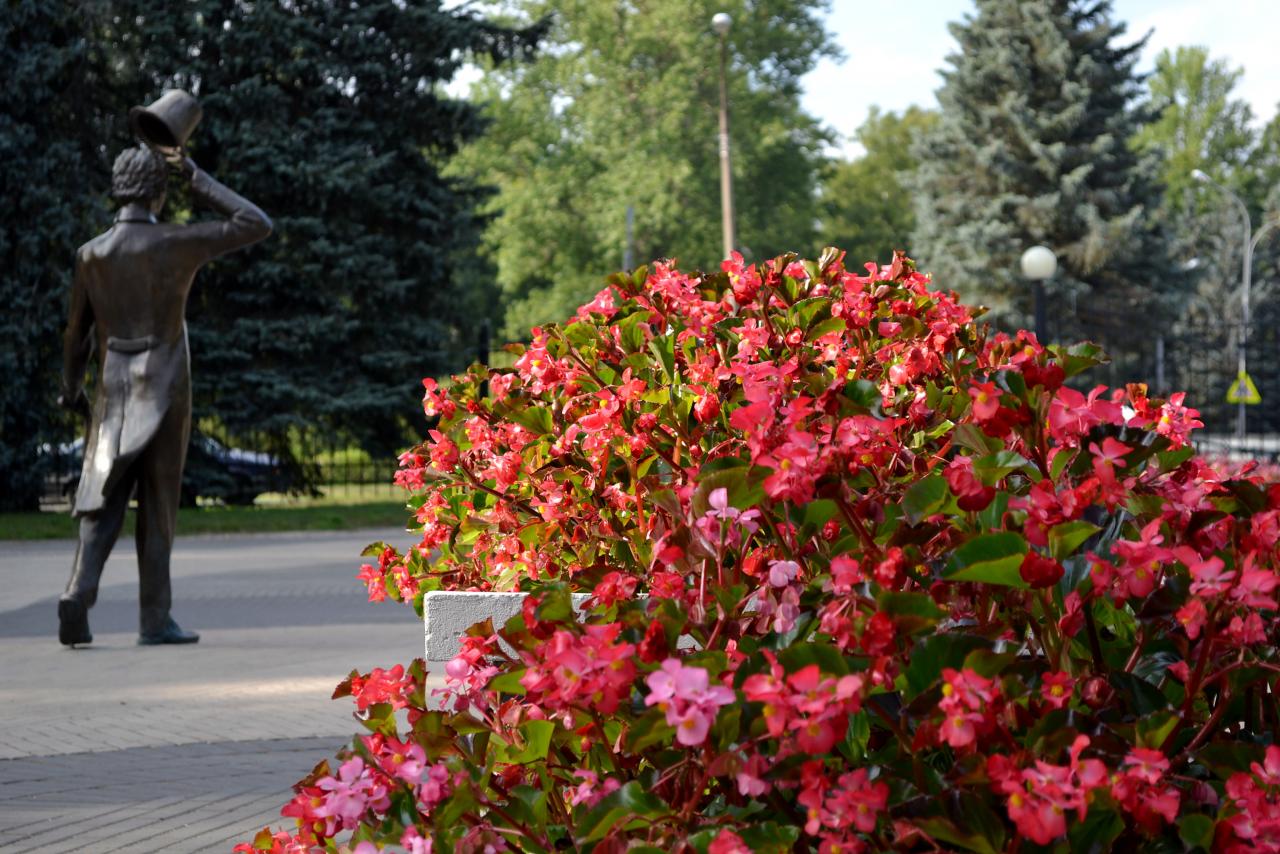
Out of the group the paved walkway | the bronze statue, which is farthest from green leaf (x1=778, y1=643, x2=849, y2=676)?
the bronze statue

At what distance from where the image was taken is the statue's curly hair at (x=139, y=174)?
851 centimetres

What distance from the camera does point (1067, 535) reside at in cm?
194

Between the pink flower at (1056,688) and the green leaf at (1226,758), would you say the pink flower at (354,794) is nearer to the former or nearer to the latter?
the pink flower at (1056,688)

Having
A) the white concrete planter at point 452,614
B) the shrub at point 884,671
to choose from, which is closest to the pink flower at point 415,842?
the shrub at point 884,671

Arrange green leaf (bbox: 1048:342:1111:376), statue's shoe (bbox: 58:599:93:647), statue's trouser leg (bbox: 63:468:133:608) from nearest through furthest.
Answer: green leaf (bbox: 1048:342:1111:376) < statue's trouser leg (bbox: 63:468:133:608) < statue's shoe (bbox: 58:599:93:647)

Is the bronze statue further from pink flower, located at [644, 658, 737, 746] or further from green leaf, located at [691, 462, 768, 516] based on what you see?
pink flower, located at [644, 658, 737, 746]

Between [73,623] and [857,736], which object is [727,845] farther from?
[73,623]

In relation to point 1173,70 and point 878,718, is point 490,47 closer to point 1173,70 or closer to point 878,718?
point 878,718

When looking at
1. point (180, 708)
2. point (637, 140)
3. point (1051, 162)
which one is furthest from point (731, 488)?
point (637, 140)

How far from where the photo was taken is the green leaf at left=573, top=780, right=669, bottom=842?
2.05m

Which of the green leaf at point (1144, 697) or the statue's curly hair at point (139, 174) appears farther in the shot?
the statue's curly hair at point (139, 174)

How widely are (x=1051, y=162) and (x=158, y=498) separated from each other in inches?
1106

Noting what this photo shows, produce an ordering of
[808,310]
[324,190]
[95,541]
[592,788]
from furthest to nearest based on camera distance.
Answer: [324,190] → [95,541] → [808,310] → [592,788]

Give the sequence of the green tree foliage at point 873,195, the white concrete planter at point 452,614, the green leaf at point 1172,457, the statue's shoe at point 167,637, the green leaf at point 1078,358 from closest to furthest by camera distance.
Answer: the green leaf at point 1172,457 → the green leaf at point 1078,358 → the white concrete planter at point 452,614 → the statue's shoe at point 167,637 → the green tree foliage at point 873,195
